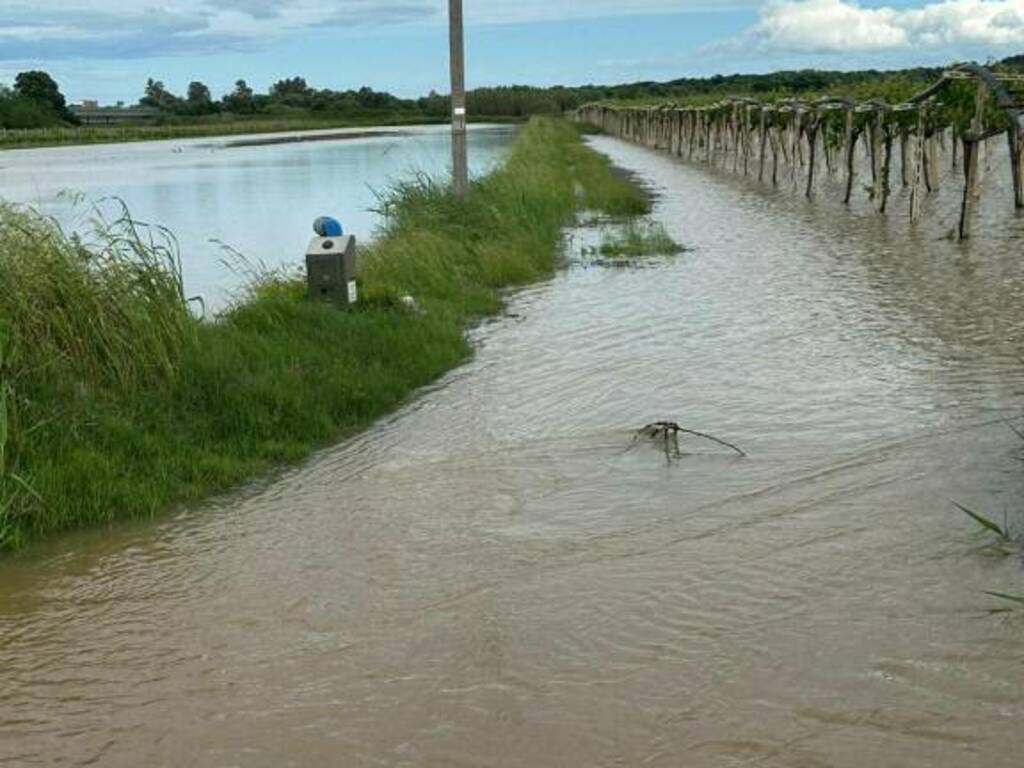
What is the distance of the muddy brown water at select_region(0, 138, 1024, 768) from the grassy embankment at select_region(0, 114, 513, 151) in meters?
69.8

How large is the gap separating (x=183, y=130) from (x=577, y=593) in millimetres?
103372

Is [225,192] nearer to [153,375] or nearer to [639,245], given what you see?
[639,245]

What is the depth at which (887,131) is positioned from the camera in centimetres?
2402

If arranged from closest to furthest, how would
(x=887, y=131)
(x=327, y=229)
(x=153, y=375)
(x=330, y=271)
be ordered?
1. (x=153, y=375)
2. (x=330, y=271)
3. (x=327, y=229)
4. (x=887, y=131)

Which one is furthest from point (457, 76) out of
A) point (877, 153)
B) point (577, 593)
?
point (577, 593)

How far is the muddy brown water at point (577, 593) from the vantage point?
432 cm

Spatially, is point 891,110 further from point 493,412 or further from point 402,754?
point 402,754

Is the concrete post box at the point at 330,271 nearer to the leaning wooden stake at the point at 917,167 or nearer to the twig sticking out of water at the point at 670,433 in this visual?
the twig sticking out of water at the point at 670,433

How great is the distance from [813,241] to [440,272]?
7389 mm

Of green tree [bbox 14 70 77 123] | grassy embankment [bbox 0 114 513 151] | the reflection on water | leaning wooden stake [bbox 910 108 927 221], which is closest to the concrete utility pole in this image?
the reflection on water

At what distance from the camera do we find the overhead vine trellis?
60.5 ft

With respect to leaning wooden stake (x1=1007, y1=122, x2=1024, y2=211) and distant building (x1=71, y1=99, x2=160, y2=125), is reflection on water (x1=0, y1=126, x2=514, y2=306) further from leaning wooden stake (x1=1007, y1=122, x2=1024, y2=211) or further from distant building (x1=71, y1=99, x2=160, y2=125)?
distant building (x1=71, y1=99, x2=160, y2=125)

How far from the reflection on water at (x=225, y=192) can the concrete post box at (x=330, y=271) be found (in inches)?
102

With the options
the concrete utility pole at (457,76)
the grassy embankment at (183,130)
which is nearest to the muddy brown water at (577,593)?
the concrete utility pole at (457,76)
